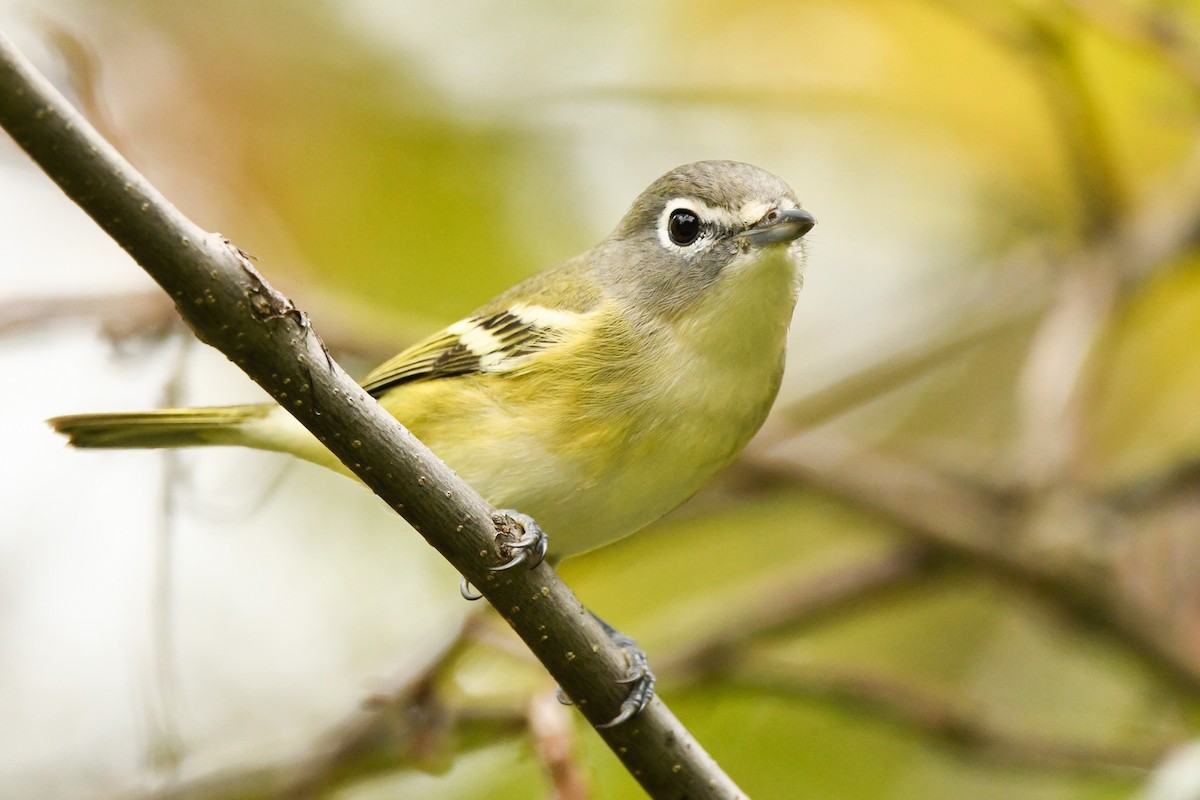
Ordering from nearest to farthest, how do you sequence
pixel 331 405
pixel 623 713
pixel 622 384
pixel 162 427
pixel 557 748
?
1. pixel 331 405
2. pixel 623 713
3. pixel 557 748
4. pixel 622 384
5. pixel 162 427

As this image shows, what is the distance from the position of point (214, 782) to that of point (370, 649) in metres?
1.85

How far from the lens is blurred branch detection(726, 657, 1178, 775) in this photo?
4.11 metres

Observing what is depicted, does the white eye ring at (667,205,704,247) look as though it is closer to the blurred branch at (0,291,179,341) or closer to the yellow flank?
the yellow flank

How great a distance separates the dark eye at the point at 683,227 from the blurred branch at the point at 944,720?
6.16ft

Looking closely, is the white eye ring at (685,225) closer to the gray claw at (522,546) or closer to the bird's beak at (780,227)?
the bird's beak at (780,227)

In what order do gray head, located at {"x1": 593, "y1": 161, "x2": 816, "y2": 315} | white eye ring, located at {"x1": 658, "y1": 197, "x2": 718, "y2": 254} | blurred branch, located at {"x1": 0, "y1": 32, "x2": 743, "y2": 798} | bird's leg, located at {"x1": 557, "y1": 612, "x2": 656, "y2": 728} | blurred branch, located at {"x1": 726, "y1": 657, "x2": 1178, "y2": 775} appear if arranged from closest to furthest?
blurred branch, located at {"x1": 0, "y1": 32, "x2": 743, "y2": 798} → bird's leg, located at {"x1": 557, "y1": 612, "x2": 656, "y2": 728} → gray head, located at {"x1": 593, "y1": 161, "x2": 816, "y2": 315} → white eye ring, located at {"x1": 658, "y1": 197, "x2": 718, "y2": 254} → blurred branch, located at {"x1": 726, "y1": 657, "x2": 1178, "y2": 775}

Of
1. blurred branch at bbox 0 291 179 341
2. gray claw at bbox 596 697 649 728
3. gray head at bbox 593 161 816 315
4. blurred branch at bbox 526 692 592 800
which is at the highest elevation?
blurred branch at bbox 0 291 179 341

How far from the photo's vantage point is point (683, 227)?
10.8 feet

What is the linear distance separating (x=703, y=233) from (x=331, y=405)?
57.9 inches

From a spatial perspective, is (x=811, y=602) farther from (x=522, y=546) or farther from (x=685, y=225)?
(x=522, y=546)

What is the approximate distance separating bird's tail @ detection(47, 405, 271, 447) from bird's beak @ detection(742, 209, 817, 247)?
4.84ft

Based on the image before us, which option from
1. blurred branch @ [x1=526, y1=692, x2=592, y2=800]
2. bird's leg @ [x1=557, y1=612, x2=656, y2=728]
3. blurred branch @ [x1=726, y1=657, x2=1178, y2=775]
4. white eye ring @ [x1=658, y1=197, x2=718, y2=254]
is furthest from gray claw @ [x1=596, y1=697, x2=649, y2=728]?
blurred branch @ [x1=726, y1=657, x2=1178, y2=775]

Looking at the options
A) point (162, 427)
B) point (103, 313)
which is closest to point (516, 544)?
point (162, 427)

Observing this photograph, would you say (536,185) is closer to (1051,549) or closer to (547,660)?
(1051,549)
